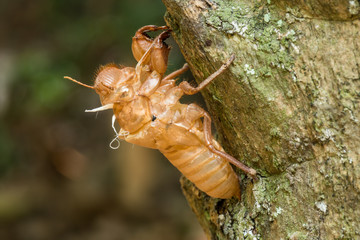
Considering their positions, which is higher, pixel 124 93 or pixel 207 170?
pixel 124 93

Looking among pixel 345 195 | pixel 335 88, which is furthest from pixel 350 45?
pixel 345 195

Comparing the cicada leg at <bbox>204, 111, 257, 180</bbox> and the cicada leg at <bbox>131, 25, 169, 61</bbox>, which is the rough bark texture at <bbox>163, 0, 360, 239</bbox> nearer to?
the cicada leg at <bbox>204, 111, 257, 180</bbox>

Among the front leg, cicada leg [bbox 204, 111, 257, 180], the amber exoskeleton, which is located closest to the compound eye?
the amber exoskeleton

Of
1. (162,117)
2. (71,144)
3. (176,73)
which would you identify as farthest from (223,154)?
(71,144)

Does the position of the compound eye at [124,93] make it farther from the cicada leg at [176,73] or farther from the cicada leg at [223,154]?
the cicada leg at [223,154]

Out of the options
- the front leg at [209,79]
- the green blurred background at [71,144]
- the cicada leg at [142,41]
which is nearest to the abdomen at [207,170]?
the front leg at [209,79]

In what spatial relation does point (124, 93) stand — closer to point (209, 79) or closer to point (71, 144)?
point (209, 79)
